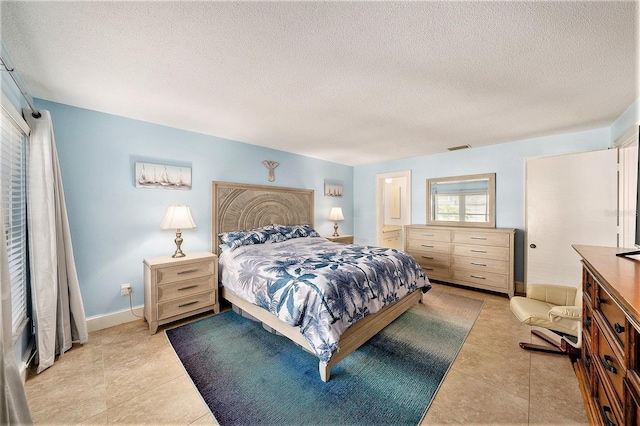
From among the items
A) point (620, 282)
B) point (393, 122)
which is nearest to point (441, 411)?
point (620, 282)

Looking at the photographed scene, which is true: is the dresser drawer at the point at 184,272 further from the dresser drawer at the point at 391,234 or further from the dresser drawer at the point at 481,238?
the dresser drawer at the point at 391,234

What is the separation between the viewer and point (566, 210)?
3068 mm

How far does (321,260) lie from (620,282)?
199 centimetres

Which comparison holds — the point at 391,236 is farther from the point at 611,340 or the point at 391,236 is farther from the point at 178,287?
the point at 611,340

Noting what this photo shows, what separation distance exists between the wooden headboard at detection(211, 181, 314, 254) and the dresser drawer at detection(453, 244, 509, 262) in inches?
98.5

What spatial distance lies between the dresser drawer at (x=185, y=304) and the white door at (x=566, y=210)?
419 cm

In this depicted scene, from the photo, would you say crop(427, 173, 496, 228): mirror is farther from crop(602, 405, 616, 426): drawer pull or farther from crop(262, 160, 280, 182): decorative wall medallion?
crop(602, 405, 616, 426): drawer pull

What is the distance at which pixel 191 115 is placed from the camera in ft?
8.68

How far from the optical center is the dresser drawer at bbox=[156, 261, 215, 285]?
2.50 metres

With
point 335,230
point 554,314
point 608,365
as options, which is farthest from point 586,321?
point 335,230

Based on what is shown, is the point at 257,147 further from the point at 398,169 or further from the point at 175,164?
the point at 398,169

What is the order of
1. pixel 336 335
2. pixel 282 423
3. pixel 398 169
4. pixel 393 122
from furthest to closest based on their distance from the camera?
1. pixel 398 169
2. pixel 393 122
3. pixel 336 335
4. pixel 282 423

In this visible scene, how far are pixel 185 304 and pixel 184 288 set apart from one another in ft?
0.57

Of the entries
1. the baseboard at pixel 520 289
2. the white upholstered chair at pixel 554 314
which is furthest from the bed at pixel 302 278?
the baseboard at pixel 520 289
